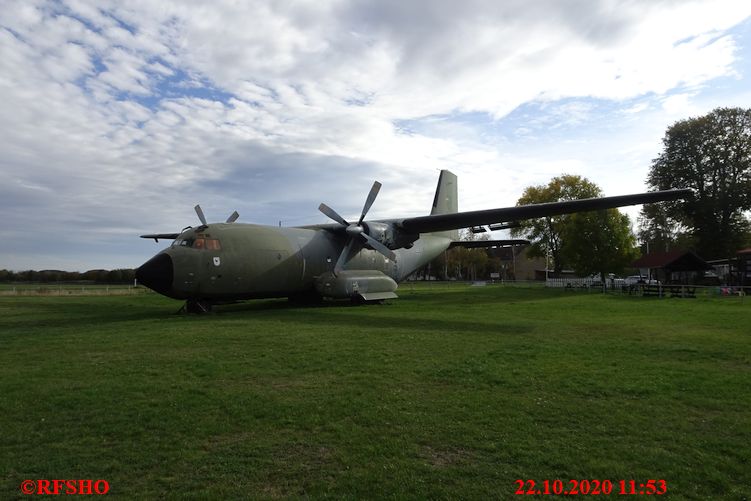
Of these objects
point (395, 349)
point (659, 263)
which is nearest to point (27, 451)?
point (395, 349)

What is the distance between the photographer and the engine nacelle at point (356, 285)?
71.7 ft

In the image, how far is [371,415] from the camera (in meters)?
5.77

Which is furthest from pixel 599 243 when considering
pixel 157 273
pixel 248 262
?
pixel 157 273

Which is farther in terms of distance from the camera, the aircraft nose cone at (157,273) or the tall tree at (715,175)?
the tall tree at (715,175)

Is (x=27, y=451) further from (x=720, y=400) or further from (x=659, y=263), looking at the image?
(x=659, y=263)

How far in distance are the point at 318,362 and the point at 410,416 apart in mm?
3295

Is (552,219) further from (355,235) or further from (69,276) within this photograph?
(69,276)

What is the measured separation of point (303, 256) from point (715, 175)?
45122 millimetres

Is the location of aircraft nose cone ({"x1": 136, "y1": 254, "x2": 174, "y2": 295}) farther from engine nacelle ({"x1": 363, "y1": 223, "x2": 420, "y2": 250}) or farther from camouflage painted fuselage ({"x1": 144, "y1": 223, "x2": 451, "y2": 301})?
engine nacelle ({"x1": 363, "y1": 223, "x2": 420, "y2": 250})

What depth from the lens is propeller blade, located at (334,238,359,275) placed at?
74.0 ft

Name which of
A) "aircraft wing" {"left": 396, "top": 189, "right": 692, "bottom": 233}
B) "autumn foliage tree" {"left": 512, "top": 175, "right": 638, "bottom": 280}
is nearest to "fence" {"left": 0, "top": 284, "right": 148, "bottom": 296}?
"aircraft wing" {"left": 396, "top": 189, "right": 692, "bottom": 233}

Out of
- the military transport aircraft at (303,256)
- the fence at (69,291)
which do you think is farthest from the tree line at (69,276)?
the military transport aircraft at (303,256)

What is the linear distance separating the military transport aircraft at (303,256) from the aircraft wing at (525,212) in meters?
0.03

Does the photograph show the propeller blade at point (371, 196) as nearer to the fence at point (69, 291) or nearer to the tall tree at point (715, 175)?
the fence at point (69, 291)
